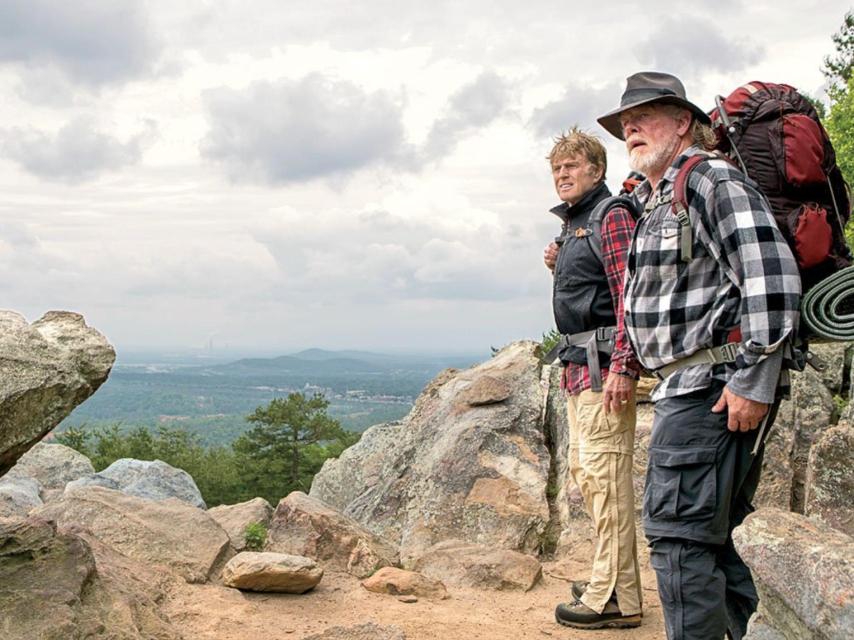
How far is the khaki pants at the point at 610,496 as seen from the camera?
6.59 metres

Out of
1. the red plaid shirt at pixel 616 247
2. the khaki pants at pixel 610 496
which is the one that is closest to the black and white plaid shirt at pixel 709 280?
the red plaid shirt at pixel 616 247

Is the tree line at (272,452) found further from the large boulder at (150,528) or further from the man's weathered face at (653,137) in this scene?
the man's weathered face at (653,137)

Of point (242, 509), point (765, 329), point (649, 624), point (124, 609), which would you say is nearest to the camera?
point (765, 329)

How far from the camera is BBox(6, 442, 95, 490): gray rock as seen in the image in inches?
723

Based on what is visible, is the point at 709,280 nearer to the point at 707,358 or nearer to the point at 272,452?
the point at 707,358

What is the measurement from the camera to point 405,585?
761cm

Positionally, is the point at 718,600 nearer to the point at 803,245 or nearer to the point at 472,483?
the point at 803,245

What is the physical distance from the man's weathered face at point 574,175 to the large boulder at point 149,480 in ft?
32.7

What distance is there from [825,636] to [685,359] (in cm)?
167

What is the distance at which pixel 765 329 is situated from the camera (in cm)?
443

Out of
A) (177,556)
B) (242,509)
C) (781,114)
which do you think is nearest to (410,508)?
(242,509)

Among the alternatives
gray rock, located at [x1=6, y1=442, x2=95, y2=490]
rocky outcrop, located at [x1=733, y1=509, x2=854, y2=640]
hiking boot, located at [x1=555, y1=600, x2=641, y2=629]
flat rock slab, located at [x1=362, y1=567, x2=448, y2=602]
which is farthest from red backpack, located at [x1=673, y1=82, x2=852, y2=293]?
gray rock, located at [x1=6, y1=442, x2=95, y2=490]

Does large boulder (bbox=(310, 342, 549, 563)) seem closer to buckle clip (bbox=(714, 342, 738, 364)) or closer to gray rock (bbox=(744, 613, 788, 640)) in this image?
buckle clip (bbox=(714, 342, 738, 364))

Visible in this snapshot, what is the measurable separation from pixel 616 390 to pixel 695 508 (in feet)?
4.95
